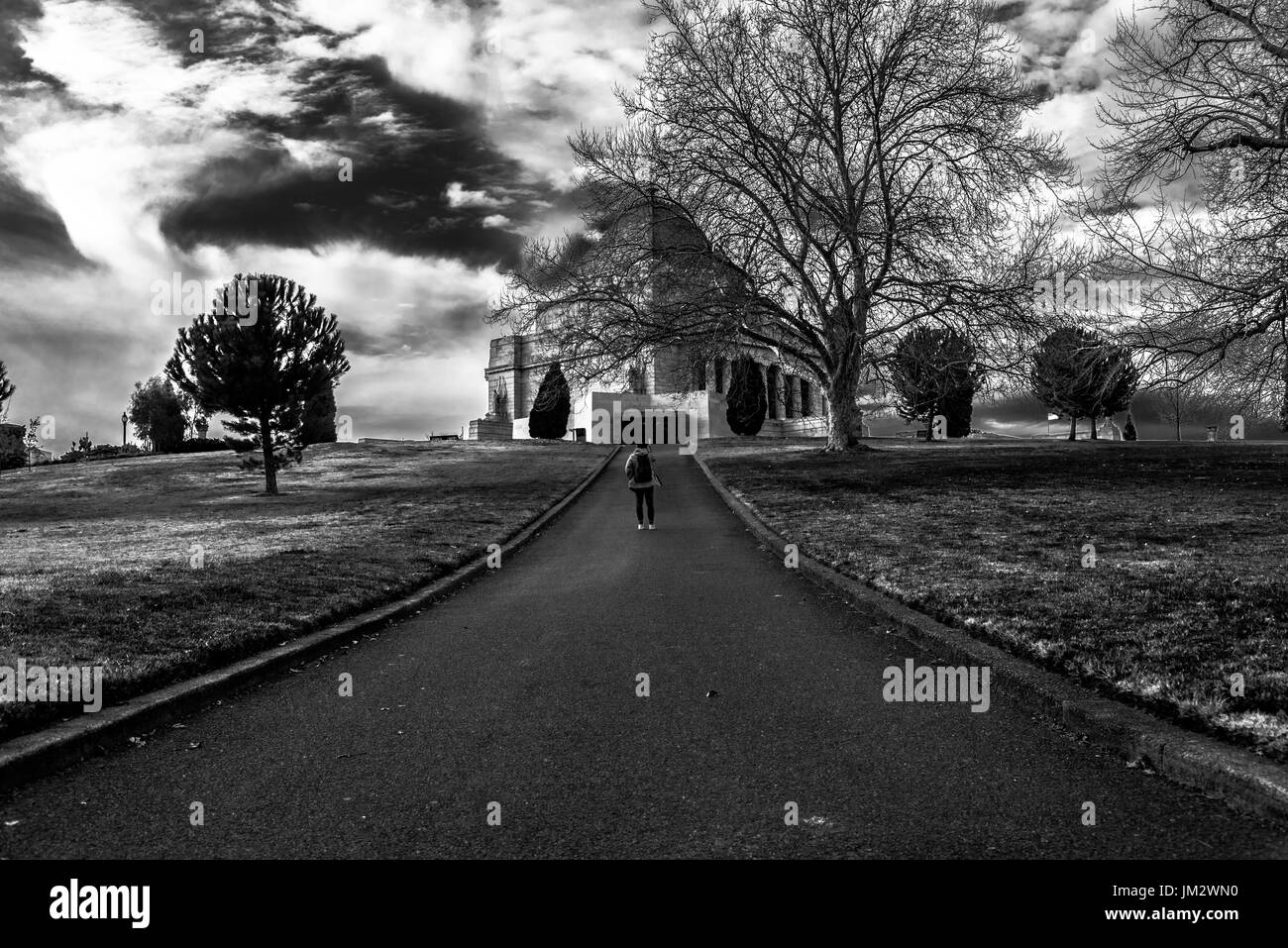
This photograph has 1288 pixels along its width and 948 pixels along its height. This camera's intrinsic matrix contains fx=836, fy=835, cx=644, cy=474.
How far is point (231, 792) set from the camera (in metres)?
4.25

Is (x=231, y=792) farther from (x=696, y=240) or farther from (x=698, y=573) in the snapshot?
(x=696, y=240)

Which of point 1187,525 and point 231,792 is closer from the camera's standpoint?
point 231,792

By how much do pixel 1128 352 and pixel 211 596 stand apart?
15761 millimetres

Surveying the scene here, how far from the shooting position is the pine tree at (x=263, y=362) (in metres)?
29.9

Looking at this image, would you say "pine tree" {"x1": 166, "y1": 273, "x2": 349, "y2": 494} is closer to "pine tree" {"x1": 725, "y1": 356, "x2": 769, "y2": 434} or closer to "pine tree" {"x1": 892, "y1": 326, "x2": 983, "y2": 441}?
"pine tree" {"x1": 892, "y1": 326, "x2": 983, "y2": 441}

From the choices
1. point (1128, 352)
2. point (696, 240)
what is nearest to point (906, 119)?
point (696, 240)

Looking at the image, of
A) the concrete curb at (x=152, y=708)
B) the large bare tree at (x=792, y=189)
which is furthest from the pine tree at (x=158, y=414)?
the concrete curb at (x=152, y=708)

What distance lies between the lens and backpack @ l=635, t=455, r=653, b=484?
16953 mm

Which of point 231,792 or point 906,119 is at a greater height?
point 906,119

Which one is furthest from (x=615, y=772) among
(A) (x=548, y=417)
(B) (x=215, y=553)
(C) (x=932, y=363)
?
(A) (x=548, y=417)

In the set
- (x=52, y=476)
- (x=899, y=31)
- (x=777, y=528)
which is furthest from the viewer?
(x=52, y=476)

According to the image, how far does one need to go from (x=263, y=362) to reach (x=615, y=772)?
29.5 m
